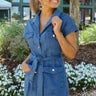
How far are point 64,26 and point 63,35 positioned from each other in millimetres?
81

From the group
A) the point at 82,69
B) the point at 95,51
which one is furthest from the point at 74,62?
the point at 95,51

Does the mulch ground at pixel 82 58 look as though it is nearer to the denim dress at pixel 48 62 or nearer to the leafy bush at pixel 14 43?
the leafy bush at pixel 14 43

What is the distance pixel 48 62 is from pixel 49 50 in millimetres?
115

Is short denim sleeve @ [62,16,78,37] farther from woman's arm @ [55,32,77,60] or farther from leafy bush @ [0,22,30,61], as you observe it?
leafy bush @ [0,22,30,61]

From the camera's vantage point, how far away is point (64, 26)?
2035 millimetres

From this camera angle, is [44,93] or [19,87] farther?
[19,87]

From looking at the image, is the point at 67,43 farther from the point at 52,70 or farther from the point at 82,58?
the point at 82,58

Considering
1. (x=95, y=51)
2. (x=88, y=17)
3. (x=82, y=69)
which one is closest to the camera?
(x=82, y=69)

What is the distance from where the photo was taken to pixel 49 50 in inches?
80.9

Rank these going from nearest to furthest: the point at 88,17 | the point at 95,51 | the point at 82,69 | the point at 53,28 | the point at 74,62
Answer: the point at 53,28 < the point at 82,69 < the point at 74,62 < the point at 95,51 < the point at 88,17

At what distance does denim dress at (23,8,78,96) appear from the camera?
6.67 ft

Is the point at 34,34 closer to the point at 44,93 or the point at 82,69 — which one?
the point at 44,93

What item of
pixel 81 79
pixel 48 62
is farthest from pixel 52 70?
pixel 81 79

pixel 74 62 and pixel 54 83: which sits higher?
pixel 54 83
